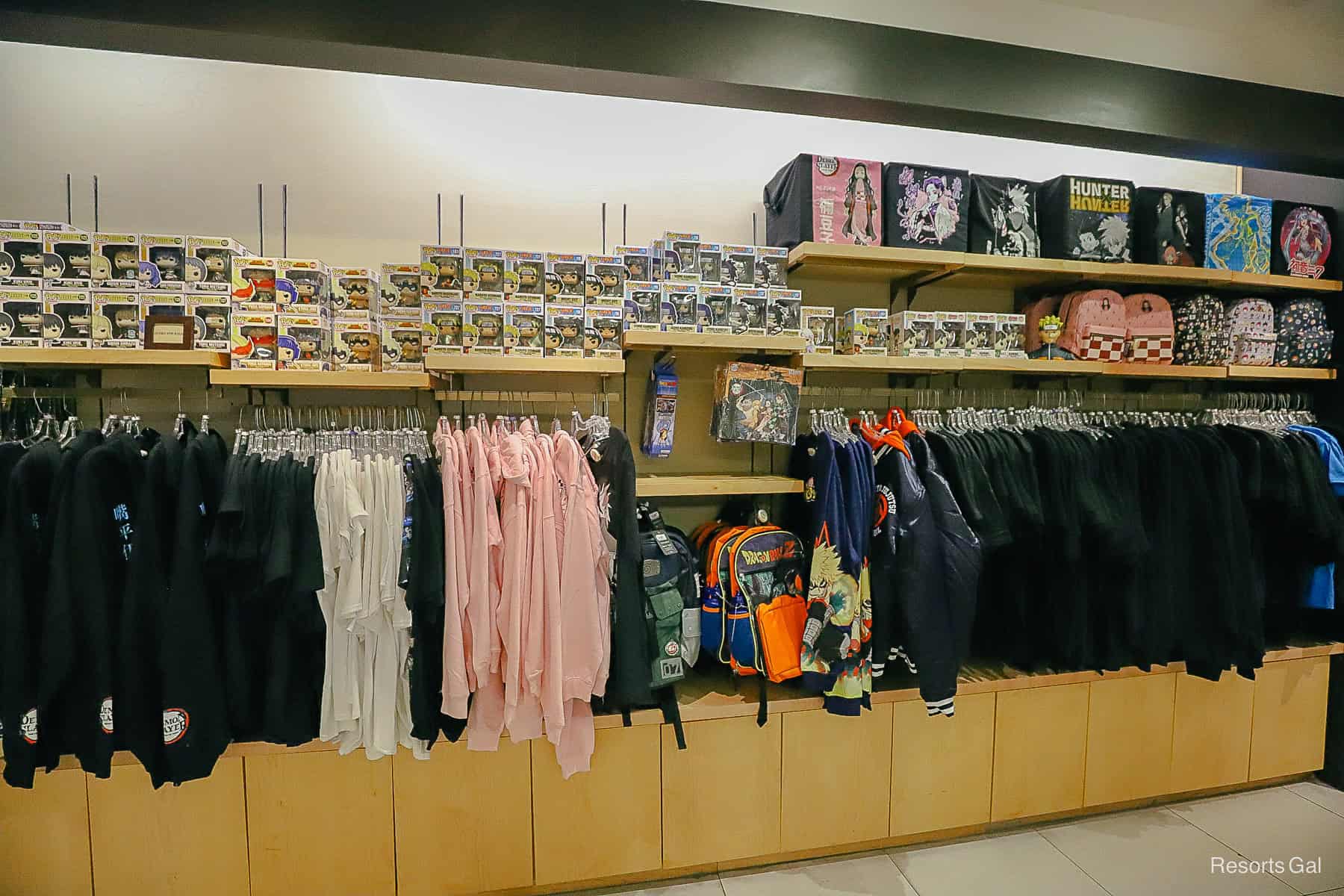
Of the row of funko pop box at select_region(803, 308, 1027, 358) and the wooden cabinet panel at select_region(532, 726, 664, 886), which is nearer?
the wooden cabinet panel at select_region(532, 726, 664, 886)

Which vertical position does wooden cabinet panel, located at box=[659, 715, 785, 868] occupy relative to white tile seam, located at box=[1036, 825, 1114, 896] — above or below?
above

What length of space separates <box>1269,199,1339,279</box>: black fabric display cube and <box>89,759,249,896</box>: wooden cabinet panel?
14.4ft

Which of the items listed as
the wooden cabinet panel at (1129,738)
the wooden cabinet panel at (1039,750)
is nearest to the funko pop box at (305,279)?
the wooden cabinet panel at (1039,750)

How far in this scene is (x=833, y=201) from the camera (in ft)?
7.31

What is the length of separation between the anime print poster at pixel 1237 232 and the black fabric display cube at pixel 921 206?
113 cm

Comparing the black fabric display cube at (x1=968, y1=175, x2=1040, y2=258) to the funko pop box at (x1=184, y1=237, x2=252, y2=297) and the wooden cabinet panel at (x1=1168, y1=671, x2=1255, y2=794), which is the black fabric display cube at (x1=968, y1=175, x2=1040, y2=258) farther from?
the funko pop box at (x1=184, y1=237, x2=252, y2=297)

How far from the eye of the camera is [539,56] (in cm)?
169

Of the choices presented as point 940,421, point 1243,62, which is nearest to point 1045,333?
point 940,421

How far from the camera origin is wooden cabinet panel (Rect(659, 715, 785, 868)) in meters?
2.15

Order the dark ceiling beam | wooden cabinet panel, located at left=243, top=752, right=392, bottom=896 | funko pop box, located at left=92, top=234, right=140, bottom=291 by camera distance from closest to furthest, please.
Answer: the dark ceiling beam < funko pop box, located at left=92, top=234, right=140, bottom=291 < wooden cabinet panel, located at left=243, top=752, right=392, bottom=896

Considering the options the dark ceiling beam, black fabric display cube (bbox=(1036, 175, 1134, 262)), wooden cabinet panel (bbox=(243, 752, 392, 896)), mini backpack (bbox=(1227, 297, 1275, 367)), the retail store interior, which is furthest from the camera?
mini backpack (bbox=(1227, 297, 1275, 367))

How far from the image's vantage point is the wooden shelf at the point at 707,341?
2.03 metres

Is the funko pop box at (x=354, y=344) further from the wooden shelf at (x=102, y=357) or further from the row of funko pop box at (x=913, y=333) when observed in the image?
the row of funko pop box at (x=913, y=333)

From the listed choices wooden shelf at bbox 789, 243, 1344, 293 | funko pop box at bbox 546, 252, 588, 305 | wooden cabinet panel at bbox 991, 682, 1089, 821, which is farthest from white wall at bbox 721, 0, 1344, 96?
wooden cabinet panel at bbox 991, 682, 1089, 821
